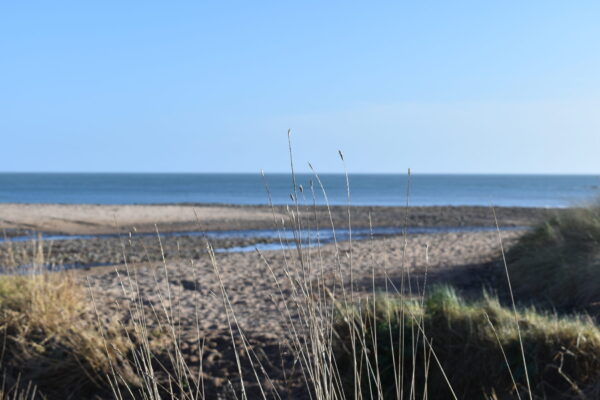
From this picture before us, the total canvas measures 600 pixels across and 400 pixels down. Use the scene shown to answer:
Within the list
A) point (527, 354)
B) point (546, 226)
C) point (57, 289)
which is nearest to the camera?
point (527, 354)

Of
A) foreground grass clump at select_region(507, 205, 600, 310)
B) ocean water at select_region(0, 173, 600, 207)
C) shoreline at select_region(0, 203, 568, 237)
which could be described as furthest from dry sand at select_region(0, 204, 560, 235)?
foreground grass clump at select_region(507, 205, 600, 310)

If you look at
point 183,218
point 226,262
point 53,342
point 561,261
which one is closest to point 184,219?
point 183,218

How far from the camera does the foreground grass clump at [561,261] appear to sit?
316 inches

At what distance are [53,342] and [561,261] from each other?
Result: 6239mm

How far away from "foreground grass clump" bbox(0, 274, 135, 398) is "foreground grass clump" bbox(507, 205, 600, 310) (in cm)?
506

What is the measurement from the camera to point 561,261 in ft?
29.2

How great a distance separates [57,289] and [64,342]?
1.05m

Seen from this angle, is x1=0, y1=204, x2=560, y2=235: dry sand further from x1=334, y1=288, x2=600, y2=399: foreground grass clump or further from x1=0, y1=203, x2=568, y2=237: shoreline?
x1=334, y1=288, x2=600, y2=399: foreground grass clump

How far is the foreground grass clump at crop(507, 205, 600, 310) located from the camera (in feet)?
26.3

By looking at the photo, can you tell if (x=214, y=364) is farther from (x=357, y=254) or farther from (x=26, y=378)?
(x=357, y=254)

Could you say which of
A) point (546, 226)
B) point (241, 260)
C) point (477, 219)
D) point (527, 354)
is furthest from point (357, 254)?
point (477, 219)

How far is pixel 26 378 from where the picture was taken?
661 cm

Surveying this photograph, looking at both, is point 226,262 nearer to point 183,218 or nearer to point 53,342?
point 53,342

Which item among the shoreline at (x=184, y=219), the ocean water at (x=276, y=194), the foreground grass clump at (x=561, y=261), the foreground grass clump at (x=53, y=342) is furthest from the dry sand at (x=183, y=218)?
the foreground grass clump at (x=53, y=342)
